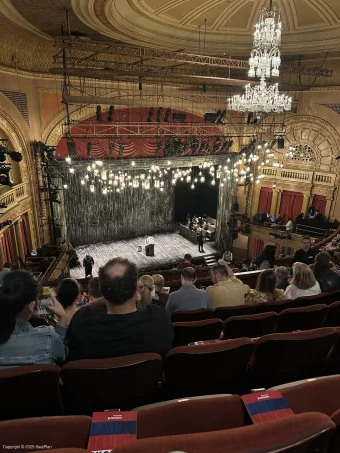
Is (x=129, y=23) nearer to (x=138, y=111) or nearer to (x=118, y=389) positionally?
(x=138, y=111)

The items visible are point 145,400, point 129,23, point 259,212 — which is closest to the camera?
point 145,400

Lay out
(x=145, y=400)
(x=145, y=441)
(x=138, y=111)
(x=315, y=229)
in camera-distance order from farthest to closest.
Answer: (x=315, y=229)
(x=138, y=111)
(x=145, y=400)
(x=145, y=441)

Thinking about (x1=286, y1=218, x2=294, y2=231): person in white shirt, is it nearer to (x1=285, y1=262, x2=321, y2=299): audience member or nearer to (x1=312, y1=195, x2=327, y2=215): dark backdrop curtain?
(x1=312, y1=195, x2=327, y2=215): dark backdrop curtain

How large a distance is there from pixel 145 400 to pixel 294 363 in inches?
41.5

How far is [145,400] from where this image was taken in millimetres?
2020

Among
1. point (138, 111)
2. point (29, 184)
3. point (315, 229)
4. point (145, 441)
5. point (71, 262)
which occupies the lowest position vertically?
point (71, 262)

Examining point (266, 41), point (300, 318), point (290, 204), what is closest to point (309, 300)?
point (300, 318)

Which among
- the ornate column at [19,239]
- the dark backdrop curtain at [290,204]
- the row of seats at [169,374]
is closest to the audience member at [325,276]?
the row of seats at [169,374]

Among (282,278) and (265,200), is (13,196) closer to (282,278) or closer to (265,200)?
(282,278)

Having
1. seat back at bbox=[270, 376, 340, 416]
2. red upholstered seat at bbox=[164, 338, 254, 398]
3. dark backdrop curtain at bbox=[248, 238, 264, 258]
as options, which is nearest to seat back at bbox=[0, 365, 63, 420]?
red upholstered seat at bbox=[164, 338, 254, 398]

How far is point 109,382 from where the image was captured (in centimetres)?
→ 186

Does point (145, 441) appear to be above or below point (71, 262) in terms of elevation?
above

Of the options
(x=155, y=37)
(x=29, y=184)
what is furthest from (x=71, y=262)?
(x=155, y=37)

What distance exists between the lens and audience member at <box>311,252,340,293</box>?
4535 mm
